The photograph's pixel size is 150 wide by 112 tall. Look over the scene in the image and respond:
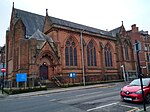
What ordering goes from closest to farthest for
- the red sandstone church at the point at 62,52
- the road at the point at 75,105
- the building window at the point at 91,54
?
1. the road at the point at 75,105
2. the red sandstone church at the point at 62,52
3. the building window at the point at 91,54

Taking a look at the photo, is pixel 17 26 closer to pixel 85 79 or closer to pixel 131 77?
pixel 85 79

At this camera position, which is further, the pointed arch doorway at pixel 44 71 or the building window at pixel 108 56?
the building window at pixel 108 56

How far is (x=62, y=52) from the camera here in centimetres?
3041

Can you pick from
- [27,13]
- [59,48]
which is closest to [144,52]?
[59,48]

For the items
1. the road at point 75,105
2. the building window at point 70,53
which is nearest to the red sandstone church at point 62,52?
the building window at point 70,53

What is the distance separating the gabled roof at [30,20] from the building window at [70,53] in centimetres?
889

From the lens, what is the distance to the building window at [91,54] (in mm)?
35125

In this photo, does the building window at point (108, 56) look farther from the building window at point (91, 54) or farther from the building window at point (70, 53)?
the building window at point (70, 53)

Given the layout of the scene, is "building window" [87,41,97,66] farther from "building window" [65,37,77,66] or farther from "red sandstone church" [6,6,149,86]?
"building window" [65,37,77,66]

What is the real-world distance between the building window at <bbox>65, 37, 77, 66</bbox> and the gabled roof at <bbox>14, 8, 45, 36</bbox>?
889 centimetres

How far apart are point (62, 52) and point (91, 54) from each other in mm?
8474

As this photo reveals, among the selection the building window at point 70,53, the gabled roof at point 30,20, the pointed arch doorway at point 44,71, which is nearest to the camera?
the pointed arch doorway at point 44,71

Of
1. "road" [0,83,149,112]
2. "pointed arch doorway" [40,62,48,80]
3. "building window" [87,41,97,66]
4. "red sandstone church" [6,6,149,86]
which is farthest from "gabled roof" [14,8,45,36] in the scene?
Answer: "road" [0,83,149,112]

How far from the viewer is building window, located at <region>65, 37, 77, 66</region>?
31.5 meters
